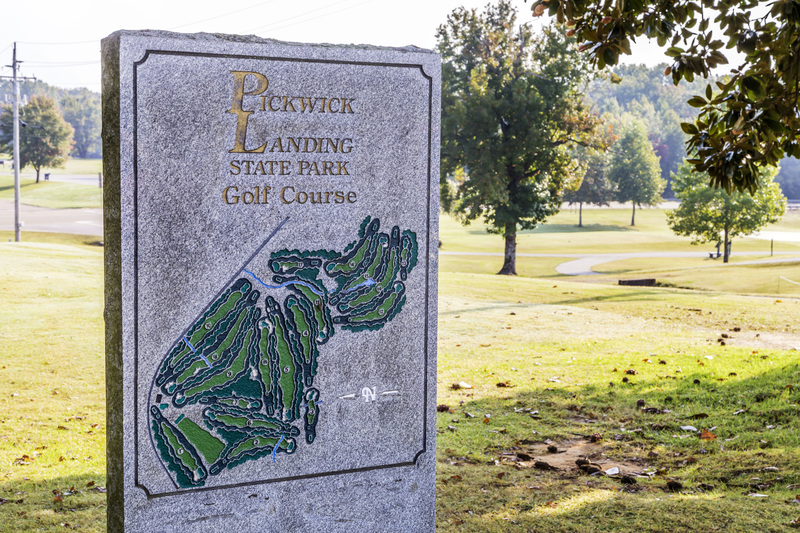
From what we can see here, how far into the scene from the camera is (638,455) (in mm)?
7586

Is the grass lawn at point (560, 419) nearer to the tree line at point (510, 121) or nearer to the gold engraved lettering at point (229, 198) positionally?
the gold engraved lettering at point (229, 198)

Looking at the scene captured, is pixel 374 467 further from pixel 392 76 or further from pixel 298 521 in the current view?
pixel 392 76

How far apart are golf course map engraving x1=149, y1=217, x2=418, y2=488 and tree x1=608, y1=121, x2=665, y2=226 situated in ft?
244

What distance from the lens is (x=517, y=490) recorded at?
6.42m

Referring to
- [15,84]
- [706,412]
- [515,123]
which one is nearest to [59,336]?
[706,412]

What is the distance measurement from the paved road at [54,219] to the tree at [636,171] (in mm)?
48985

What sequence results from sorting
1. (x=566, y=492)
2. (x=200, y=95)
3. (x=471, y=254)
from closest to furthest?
(x=200, y=95), (x=566, y=492), (x=471, y=254)

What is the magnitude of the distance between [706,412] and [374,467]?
18.0 feet

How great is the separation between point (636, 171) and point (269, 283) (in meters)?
75.4

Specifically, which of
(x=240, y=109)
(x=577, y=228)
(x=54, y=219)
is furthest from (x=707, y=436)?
(x=577, y=228)

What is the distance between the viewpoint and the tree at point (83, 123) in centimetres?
9519

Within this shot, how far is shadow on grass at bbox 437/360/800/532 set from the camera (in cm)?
575

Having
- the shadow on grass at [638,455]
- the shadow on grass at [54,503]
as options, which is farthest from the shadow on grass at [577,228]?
the shadow on grass at [54,503]

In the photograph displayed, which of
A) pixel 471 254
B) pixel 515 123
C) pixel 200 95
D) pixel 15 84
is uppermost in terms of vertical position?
pixel 15 84
